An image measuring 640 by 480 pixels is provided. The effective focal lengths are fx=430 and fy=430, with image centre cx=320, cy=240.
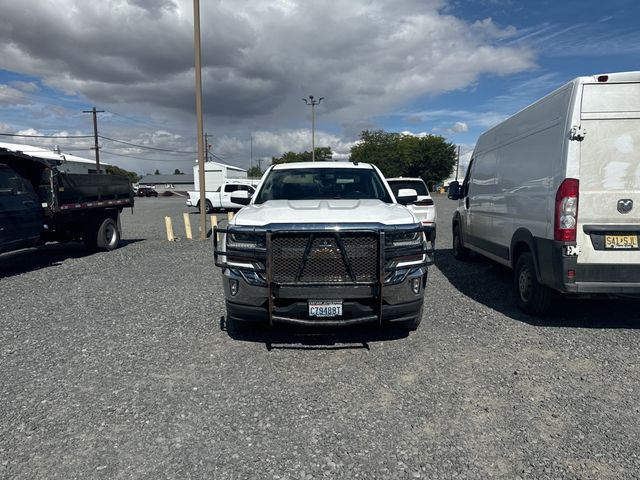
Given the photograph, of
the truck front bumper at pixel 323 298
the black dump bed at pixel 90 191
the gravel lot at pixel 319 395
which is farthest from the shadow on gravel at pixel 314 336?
the black dump bed at pixel 90 191

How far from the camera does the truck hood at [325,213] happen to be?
3.98 metres

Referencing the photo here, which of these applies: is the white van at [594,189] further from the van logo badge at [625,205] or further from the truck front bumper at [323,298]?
the truck front bumper at [323,298]

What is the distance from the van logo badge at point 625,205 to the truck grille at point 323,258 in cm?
260

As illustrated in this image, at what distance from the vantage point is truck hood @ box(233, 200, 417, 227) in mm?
3977

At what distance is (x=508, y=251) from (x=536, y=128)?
171 centimetres

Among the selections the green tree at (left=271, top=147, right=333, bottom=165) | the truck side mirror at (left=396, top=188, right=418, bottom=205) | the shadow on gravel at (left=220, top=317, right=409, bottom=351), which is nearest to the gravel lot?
the shadow on gravel at (left=220, top=317, right=409, bottom=351)

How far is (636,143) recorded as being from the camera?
14.1 ft

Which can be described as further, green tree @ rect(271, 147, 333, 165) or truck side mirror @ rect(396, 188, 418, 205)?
green tree @ rect(271, 147, 333, 165)

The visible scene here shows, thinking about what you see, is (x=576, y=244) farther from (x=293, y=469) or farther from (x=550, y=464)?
(x=293, y=469)

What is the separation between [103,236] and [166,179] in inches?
4802

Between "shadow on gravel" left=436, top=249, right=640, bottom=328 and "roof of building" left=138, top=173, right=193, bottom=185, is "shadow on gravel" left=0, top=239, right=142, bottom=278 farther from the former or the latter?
"roof of building" left=138, top=173, right=193, bottom=185

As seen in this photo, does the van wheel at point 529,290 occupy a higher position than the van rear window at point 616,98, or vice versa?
the van rear window at point 616,98

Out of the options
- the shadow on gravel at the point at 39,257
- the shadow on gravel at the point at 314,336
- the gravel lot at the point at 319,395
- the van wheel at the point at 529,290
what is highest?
the van wheel at the point at 529,290

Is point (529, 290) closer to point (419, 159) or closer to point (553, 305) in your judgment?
point (553, 305)
